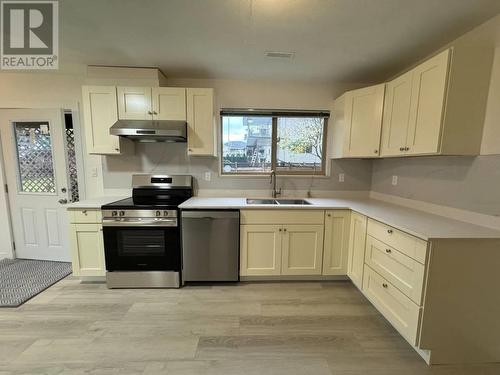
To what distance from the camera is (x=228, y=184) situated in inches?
115

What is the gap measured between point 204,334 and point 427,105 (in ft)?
8.30

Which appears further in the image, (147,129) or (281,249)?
(281,249)

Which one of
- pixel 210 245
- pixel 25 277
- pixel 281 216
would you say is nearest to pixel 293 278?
pixel 281 216

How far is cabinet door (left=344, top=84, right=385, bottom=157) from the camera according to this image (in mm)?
2295

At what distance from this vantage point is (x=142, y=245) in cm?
228

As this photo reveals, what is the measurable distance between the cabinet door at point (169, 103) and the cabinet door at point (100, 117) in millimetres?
451

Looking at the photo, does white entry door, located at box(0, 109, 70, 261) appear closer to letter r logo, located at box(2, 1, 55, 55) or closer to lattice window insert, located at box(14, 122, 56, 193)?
lattice window insert, located at box(14, 122, 56, 193)

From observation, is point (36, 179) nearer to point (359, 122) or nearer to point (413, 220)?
point (359, 122)

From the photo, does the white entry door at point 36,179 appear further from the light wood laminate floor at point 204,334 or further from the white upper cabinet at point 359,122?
the white upper cabinet at point 359,122

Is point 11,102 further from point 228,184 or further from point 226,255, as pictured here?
point 226,255

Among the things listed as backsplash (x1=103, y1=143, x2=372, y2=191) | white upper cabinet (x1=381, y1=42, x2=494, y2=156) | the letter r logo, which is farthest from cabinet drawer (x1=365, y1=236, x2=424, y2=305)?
the letter r logo

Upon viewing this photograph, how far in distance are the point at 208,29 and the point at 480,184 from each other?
2417mm

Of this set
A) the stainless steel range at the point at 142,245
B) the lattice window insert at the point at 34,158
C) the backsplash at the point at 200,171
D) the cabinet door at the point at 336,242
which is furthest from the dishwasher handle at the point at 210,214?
the lattice window insert at the point at 34,158

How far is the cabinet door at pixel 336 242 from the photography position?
2371 mm
